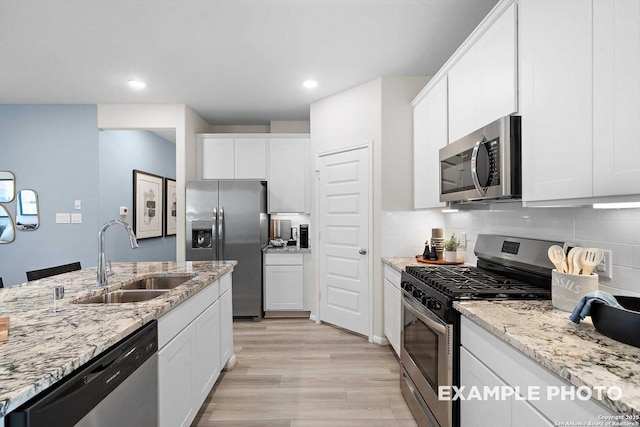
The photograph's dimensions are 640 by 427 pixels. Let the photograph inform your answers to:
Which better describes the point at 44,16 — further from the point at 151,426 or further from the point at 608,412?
the point at 608,412

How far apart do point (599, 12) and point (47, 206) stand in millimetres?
5216

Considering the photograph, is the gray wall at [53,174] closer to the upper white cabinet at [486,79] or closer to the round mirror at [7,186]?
the round mirror at [7,186]

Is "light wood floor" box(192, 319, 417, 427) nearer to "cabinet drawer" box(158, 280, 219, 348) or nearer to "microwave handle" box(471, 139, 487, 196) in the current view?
"cabinet drawer" box(158, 280, 219, 348)

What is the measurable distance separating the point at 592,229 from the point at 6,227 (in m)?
5.61

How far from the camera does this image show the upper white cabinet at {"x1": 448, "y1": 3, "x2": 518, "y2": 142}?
159 cm

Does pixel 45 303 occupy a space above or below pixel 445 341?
above

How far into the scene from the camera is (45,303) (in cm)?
154

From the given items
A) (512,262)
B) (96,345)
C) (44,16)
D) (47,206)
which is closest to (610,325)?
(512,262)

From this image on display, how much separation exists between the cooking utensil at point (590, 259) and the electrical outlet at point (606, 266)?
0.18 m

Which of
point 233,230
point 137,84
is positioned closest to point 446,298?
point 233,230

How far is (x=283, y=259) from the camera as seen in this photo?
4184 millimetres

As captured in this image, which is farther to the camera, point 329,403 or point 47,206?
point 47,206

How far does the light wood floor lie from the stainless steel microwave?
1492 mm

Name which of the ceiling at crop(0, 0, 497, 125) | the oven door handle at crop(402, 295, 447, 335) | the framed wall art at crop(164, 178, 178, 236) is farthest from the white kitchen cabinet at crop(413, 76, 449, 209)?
the framed wall art at crop(164, 178, 178, 236)
